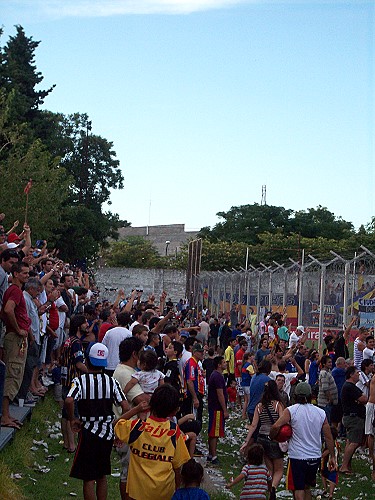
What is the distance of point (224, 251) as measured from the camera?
78.5 m

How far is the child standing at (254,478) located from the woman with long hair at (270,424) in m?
2.72

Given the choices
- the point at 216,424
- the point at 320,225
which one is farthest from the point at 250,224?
the point at 216,424

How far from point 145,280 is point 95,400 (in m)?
62.6

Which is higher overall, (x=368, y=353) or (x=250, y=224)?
(x=250, y=224)

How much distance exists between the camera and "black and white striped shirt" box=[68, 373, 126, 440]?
820 centimetres

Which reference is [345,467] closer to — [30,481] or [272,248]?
[30,481]

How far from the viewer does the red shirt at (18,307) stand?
10.4 m

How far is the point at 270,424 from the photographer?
12.0 meters


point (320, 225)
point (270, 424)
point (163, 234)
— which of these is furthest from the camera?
point (163, 234)

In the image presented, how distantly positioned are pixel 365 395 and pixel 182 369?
374cm

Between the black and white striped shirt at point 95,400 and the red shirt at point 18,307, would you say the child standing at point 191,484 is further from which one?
the red shirt at point 18,307

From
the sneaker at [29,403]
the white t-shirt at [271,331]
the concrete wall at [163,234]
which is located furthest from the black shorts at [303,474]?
the concrete wall at [163,234]

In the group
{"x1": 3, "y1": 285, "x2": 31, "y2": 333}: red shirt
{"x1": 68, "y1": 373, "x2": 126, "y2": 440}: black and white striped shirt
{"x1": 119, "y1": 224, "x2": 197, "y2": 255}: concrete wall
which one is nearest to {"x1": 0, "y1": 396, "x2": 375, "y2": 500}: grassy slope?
{"x1": 68, "y1": 373, "x2": 126, "y2": 440}: black and white striped shirt

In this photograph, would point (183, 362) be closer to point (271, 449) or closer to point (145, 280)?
point (271, 449)
